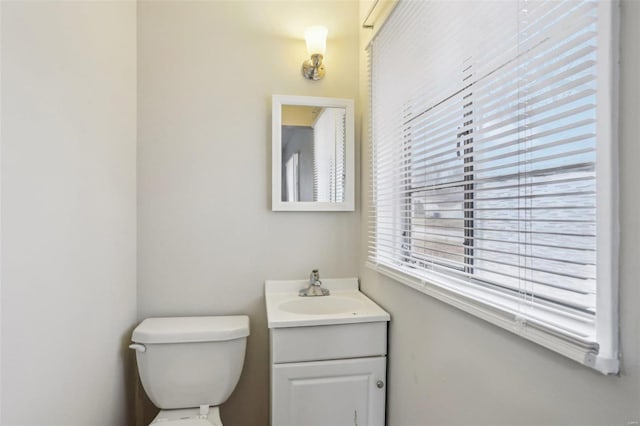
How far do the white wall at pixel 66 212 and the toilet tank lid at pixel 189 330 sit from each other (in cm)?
12

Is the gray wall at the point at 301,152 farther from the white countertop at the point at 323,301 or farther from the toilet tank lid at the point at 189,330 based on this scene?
the toilet tank lid at the point at 189,330

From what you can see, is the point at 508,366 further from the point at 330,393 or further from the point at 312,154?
the point at 312,154

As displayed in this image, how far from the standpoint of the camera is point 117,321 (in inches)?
57.1

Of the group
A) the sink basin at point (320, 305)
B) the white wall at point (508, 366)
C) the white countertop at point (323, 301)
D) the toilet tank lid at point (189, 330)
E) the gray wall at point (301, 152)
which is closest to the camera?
the white wall at point (508, 366)

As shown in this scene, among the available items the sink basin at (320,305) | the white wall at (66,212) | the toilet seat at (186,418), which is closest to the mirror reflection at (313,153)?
the sink basin at (320,305)

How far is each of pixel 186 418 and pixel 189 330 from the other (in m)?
0.36

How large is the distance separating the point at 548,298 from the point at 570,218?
0.17 meters

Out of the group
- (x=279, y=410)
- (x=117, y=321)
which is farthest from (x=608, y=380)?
(x=117, y=321)

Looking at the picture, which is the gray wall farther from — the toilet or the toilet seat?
the toilet seat

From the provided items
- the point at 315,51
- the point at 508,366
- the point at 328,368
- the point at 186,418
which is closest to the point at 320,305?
the point at 328,368

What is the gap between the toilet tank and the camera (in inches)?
57.2

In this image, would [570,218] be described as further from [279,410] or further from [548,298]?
[279,410]

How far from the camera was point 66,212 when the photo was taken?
3.45ft

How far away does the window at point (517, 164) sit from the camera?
1.83ft
